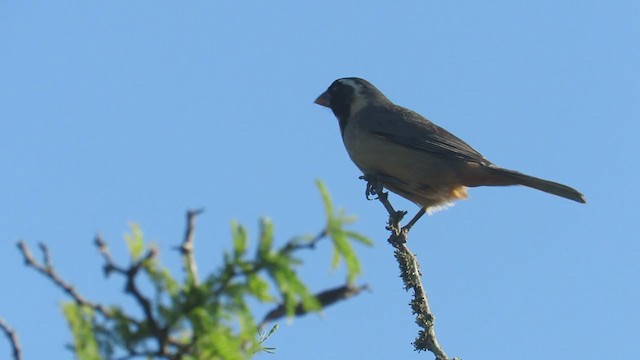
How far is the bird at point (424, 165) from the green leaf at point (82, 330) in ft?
20.2

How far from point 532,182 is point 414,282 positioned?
2.80 meters

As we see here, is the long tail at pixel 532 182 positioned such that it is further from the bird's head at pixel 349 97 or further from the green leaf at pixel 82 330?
the green leaf at pixel 82 330

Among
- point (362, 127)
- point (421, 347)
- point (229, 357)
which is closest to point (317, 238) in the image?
point (229, 357)

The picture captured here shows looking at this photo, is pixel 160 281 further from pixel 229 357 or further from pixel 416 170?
pixel 416 170

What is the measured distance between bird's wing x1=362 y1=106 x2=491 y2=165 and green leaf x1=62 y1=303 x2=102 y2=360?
664 centimetres

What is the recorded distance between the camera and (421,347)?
5.03 metres

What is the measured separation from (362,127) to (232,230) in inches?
275

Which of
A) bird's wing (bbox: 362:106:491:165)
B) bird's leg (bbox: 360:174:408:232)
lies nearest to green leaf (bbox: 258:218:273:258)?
bird's leg (bbox: 360:174:408:232)

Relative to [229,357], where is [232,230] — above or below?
above

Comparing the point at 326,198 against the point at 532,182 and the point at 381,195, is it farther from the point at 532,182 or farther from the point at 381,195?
the point at 532,182

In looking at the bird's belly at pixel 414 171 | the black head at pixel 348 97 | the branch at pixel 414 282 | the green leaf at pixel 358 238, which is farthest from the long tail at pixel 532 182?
the green leaf at pixel 358 238

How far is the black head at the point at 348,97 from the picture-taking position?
975 cm

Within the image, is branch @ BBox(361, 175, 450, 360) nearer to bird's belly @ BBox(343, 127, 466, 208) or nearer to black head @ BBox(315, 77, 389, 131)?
bird's belly @ BBox(343, 127, 466, 208)

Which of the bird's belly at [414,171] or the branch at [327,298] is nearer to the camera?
the branch at [327,298]
